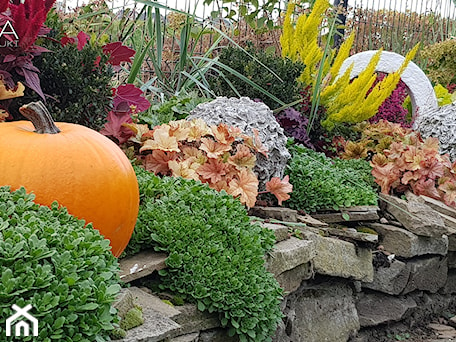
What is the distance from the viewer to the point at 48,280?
155cm

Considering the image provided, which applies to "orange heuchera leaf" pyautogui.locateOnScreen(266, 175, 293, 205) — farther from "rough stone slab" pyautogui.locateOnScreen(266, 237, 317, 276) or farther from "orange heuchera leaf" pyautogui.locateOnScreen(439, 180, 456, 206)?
"orange heuchera leaf" pyautogui.locateOnScreen(439, 180, 456, 206)

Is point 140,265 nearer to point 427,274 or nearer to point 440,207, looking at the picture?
point 427,274

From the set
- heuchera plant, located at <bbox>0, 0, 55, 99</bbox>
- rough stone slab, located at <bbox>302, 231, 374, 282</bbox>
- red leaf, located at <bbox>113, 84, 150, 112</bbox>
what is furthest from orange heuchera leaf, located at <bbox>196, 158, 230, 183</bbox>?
heuchera plant, located at <bbox>0, 0, 55, 99</bbox>

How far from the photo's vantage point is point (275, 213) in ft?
11.5

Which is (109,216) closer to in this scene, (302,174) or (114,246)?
(114,246)

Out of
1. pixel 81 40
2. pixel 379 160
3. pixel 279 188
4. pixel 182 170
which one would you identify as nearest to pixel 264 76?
pixel 379 160

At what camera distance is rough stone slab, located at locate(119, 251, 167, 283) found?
231 centimetres

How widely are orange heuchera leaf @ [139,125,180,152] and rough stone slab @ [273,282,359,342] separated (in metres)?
0.98

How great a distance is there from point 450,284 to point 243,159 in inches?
79.8

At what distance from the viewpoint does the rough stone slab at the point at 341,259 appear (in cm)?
333

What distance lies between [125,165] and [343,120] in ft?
9.95

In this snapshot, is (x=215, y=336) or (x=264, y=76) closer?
(x=215, y=336)

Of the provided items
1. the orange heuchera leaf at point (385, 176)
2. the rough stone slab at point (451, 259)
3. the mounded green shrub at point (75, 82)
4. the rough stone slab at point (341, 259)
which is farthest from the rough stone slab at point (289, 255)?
the rough stone slab at point (451, 259)

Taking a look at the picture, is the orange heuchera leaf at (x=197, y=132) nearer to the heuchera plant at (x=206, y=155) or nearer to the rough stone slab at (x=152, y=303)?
the heuchera plant at (x=206, y=155)
